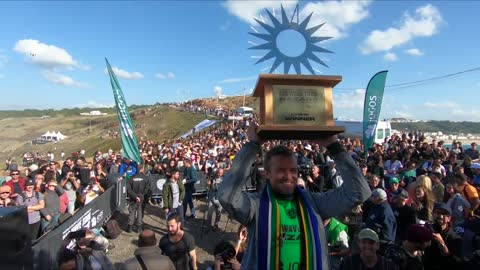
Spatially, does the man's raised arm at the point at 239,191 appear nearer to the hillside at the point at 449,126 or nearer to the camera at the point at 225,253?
the camera at the point at 225,253

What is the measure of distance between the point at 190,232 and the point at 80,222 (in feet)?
11.2

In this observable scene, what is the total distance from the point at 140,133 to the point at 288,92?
79.5 m

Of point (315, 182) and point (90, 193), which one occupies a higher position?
point (315, 182)

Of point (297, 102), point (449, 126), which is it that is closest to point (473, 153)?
point (297, 102)

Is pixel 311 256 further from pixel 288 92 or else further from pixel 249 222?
pixel 288 92

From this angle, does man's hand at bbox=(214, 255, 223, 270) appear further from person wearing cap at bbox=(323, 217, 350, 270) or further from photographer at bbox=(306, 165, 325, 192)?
photographer at bbox=(306, 165, 325, 192)

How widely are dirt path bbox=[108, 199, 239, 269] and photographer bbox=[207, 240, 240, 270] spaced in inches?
151

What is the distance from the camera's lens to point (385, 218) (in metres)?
5.57

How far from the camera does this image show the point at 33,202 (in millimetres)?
7648

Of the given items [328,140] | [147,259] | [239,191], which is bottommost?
[147,259]

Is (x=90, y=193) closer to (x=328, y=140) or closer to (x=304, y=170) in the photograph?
(x=304, y=170)

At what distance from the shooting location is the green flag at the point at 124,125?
11.5 metres

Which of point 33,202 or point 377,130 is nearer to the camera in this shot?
point 33,202

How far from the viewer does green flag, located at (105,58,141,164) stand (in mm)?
11500
